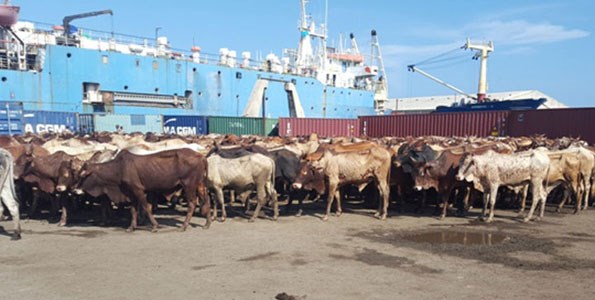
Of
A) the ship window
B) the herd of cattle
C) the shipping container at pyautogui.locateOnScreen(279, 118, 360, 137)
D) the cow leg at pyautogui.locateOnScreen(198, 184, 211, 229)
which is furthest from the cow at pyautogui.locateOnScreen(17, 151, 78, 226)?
the ship window

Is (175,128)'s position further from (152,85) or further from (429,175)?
(429,175)

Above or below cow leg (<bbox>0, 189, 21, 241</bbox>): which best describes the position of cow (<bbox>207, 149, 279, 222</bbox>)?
above

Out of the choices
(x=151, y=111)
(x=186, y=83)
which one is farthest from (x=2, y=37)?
(x=186, y=83)

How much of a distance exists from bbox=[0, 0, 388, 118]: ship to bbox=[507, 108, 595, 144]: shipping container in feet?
79.9

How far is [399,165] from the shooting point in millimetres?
12344

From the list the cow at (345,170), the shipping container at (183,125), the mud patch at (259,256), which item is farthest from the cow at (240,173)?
the shipping container at (183,125)

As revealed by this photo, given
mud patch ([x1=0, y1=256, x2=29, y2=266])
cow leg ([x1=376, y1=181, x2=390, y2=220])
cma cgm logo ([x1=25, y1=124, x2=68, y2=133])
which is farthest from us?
cma cgm logo ([x1=25, y1=124, x2=68, y2=133])

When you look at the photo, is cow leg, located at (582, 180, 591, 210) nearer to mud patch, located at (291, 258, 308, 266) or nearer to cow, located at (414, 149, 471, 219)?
cow, located at (414, 149, 471, 219)

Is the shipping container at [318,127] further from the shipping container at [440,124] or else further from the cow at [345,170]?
the cow at [345,170]

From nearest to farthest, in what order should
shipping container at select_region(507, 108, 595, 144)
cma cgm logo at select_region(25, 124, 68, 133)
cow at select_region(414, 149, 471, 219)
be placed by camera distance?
1. cow at select_region(414, 149, 471, 219)
2. shipping container at select_region(507, 108, 595, 144)
3. cma cgm logo at select_region(25, 124, 68, 133)

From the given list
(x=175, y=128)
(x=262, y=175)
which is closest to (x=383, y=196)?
(x=262, y=175)

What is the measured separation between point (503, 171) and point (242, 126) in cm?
2988

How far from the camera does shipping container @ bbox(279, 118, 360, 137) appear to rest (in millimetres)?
35406

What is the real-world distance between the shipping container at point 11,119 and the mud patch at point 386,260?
2680cm
